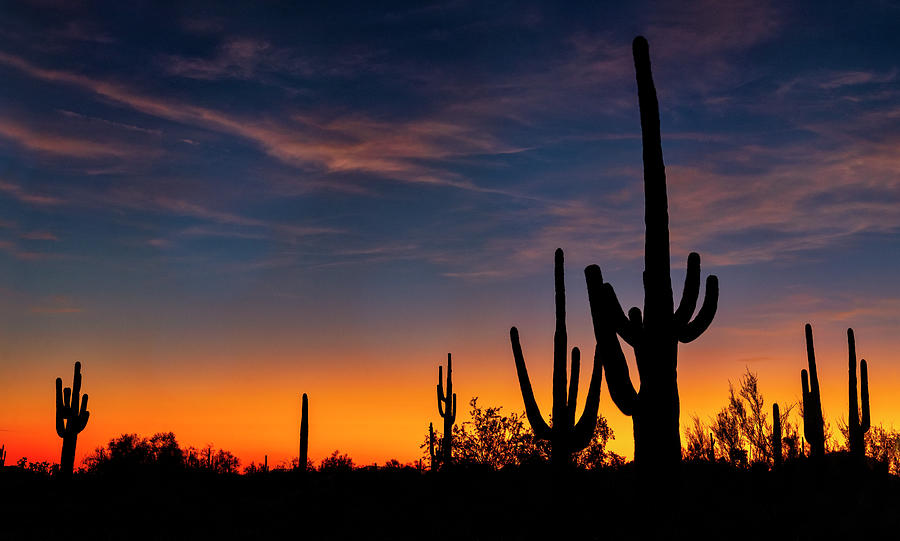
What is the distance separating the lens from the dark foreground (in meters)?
14.7

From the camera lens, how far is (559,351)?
755 inches

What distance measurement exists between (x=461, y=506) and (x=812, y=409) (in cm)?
1597

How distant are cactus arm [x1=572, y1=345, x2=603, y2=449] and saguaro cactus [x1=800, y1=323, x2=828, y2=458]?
13.0 meters

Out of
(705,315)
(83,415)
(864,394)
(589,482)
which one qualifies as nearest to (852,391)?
(864,394)

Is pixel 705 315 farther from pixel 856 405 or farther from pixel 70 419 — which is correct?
pixel 70 419

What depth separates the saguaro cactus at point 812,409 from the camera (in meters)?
28.2

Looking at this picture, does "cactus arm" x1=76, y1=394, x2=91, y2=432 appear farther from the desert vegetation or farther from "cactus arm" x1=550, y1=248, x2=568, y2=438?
"cactus arm" x1=550, y1=248, x2=568, y2=438

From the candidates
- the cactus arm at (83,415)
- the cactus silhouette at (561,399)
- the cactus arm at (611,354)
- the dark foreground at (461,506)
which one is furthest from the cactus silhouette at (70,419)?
the cactus arm at (611,354)

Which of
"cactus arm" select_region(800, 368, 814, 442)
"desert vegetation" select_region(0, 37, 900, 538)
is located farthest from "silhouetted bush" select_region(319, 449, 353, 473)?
"cactus arm" select_region(800, 368, 814, 442)

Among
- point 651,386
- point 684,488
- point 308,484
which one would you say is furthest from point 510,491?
point 651,386

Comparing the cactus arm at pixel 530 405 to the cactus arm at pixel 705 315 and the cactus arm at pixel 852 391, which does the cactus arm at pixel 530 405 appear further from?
the cactus arm at pixel 852 391

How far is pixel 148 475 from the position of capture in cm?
2606

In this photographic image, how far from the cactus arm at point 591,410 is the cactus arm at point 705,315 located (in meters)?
3.47

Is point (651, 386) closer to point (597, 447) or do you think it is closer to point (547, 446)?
point (547, 446)
